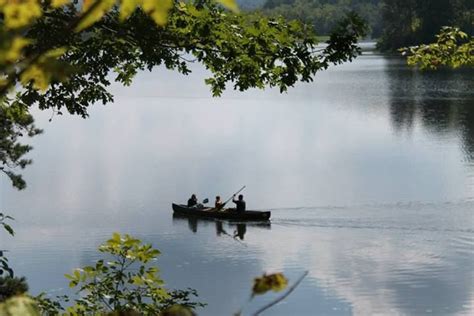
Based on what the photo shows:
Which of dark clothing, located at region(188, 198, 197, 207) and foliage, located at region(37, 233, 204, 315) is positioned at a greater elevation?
foliage, located at region(37, 233, 204, 315)

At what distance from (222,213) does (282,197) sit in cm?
490

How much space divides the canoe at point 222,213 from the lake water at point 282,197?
1.82ft

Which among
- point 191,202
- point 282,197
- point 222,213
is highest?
point 282,197

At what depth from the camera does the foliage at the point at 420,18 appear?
132625mm

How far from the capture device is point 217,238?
40344mm

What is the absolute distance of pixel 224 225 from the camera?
140ft

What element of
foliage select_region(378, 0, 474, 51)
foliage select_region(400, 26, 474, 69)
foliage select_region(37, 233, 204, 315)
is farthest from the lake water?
foliage select_region(378, 0, 474, 51)

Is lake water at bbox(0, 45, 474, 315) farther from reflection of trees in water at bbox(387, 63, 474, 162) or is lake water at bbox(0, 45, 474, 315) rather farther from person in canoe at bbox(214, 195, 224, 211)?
person in canoe at bbox(214, 195, 224, 211)

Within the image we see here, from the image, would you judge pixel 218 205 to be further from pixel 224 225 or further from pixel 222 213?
pixel 224 225

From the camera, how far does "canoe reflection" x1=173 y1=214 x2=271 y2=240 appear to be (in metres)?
41.1

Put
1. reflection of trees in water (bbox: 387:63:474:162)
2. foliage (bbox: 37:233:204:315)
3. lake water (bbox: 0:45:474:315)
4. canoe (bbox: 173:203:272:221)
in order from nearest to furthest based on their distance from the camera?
foliage (bbox: 37:233:204:315) < lake water (bbox: 0:45:474:315) < canoe (bbox: 173:203:272:221) < reflection of trees in water (bbox: 387:63:474:162)

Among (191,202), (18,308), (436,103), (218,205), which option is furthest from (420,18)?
(18,308)

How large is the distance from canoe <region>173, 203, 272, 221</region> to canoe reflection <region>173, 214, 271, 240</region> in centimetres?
21

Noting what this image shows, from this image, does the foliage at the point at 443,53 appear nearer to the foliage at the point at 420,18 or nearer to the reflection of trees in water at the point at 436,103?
the reflection of trees in water at the point at 436,103
